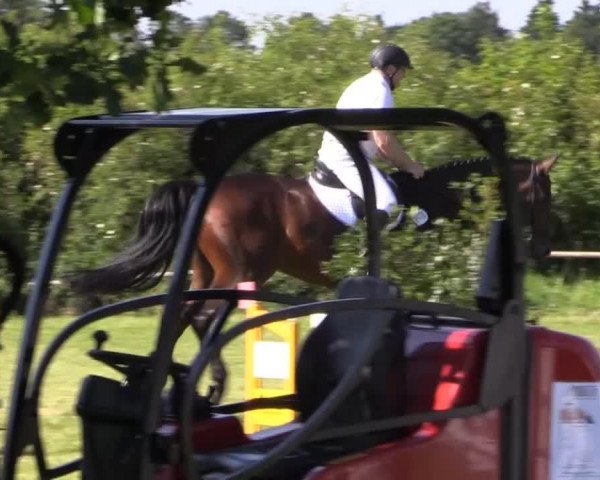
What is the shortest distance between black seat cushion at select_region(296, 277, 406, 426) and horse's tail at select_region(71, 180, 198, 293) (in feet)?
14.9

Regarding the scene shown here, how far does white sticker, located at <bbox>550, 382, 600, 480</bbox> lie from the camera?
3.97 meters

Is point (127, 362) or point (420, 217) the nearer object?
point (127, 362)

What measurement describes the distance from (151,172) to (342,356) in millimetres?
8575

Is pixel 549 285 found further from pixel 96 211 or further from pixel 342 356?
pixel 342 356

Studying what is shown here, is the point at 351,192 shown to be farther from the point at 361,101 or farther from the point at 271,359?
the point at 271,359

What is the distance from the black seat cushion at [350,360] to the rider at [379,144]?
4471 millimetres

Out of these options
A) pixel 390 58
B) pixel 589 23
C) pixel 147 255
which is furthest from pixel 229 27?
pixel 589 23

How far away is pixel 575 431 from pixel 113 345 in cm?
645

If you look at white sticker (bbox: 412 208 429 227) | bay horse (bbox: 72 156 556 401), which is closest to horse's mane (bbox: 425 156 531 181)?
bay horse (bbox: 72 156 556 401)

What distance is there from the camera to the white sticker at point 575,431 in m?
3.97

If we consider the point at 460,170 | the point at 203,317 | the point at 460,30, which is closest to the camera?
the point at 203,317

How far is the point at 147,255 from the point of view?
8789mm

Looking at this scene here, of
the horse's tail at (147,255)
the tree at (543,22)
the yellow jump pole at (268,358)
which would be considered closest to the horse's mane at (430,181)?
the horse's tail at (147,255)

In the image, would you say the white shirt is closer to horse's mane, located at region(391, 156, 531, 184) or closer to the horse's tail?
horse's mane, located at region(391, 156, 531, 184)
